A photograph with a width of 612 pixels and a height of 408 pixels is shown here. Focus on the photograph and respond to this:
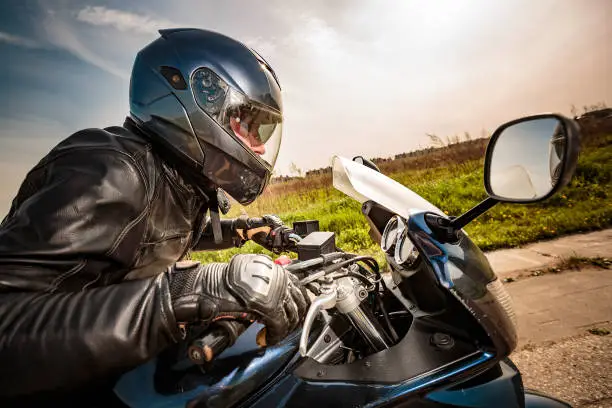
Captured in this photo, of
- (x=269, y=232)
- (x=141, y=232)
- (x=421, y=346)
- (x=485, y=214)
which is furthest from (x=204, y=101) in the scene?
(x=485, y=214)

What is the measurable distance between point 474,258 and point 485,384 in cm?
37

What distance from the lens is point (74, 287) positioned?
3.76 feet

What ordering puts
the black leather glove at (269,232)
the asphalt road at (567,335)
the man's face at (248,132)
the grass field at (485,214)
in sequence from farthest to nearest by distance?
the grass field at (485,214)
the black leather glove at (269,232)
the asphalt road at (567,335)
the man's face at (248,132)

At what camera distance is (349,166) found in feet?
4.30

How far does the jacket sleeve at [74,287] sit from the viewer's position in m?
0.81

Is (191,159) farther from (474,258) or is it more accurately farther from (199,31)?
(474,258)

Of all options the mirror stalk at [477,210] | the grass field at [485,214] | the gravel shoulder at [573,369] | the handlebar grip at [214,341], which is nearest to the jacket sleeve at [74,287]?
the handlebar grip at [214,341]

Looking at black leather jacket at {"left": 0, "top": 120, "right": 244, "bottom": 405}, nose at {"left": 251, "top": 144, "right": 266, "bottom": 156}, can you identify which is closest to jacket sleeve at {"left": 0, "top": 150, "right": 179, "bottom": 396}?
black leather jacket at {"left": 0, "top": 120, "right": 244, "bottom": 405}

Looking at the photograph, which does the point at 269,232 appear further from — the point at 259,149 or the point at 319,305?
the point at 319,305

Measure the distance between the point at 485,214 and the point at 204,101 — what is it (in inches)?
259

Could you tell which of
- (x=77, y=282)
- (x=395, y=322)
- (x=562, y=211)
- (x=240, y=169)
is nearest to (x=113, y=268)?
(x=77, y=282)

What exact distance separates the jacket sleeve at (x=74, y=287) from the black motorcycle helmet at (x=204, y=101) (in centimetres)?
Result: 48

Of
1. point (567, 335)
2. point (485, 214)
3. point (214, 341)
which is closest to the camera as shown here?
point (214, 341)

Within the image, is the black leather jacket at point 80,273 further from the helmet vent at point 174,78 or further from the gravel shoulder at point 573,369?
the gravel shoulder at point 573,369
